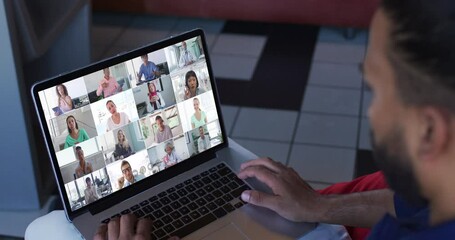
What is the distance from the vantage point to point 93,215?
1.09 metres

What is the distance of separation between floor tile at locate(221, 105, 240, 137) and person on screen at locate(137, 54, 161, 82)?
A: 54.4 inches

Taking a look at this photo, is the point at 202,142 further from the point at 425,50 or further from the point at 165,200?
the point at 425,50

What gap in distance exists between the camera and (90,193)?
1.09 metres

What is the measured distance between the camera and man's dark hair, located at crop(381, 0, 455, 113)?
626 mm

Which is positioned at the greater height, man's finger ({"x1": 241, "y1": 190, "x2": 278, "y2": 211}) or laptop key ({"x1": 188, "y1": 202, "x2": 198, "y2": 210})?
man's finger ({"x1": 241, "y1": 190, "x2": 278, "y2": 211})

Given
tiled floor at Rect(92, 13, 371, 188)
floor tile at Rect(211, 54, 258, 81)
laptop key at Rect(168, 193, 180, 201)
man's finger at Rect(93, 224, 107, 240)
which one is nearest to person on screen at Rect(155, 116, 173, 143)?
laptop key at Rect(168, 193, 180, 201)

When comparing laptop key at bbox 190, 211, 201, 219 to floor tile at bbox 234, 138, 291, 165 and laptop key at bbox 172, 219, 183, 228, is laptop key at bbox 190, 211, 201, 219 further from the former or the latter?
floor tile at bbox 234, 138, 291, 165

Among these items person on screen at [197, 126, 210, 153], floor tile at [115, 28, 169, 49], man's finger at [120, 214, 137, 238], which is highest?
person on screen at [197, 126, 210, 153]

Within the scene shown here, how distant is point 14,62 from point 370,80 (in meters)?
1.37

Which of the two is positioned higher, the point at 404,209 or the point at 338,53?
the point at 404,209

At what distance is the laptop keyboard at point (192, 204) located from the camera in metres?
1.08

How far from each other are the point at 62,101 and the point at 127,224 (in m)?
0.23

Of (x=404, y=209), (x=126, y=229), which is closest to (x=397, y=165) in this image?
(x=404, y=209)

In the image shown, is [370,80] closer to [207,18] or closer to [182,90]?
[182,90]
